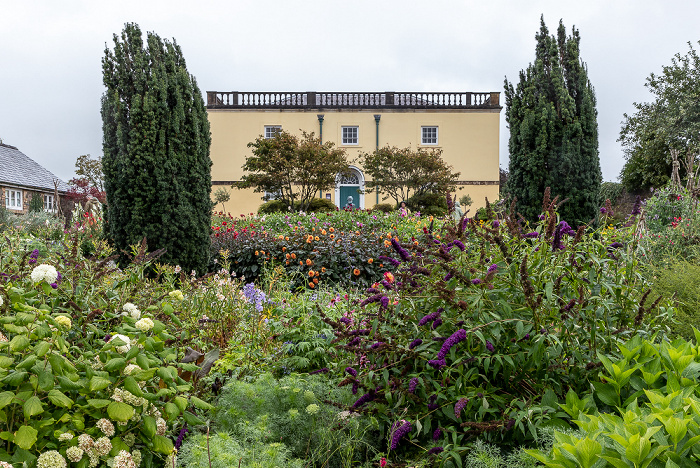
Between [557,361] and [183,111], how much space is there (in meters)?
6.09

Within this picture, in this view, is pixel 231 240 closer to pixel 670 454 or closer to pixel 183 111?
pixel 183 111

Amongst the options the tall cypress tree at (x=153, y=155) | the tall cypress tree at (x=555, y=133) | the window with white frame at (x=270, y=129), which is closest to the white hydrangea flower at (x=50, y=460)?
the tall cypress tree at (x=153, y=155)

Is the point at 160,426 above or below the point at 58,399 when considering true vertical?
below

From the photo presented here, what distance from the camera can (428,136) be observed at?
2673 centimetres

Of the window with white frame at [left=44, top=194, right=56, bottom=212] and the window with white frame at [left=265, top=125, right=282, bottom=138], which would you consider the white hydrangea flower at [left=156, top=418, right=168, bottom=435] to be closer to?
the window with white frame at [left=265, top=125, right=282, bottom=138]

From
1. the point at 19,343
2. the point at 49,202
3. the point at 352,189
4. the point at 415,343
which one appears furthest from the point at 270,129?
the point at 19,343

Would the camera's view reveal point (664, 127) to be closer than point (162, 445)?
No

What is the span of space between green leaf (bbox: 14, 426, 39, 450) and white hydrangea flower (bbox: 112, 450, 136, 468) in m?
0.27

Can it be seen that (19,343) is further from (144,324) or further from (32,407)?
(144,324)

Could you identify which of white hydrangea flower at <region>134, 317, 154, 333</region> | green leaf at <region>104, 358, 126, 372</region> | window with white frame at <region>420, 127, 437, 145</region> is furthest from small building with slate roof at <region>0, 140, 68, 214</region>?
green leaf at <region>104, 358, 126, 372</region>

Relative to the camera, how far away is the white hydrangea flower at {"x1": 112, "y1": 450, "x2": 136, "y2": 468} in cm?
168

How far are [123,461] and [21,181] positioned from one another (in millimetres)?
27004

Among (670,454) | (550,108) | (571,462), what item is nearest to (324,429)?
(571,462)

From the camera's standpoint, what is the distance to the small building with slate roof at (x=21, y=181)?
22.8 meters
